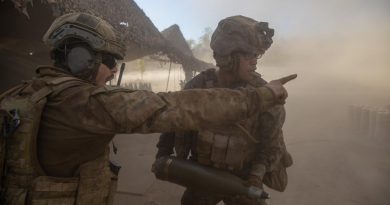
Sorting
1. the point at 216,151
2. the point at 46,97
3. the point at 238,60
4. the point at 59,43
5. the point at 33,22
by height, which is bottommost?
the point at 216,151

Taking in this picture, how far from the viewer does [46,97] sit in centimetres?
164

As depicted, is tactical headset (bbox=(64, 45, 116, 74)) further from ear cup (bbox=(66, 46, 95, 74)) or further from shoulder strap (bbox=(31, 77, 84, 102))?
shoulder strap (bbox=(31, 77, 84, 102))

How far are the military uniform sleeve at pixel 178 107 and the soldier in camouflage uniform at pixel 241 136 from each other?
3.64 ft

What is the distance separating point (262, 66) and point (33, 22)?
43.7 metres

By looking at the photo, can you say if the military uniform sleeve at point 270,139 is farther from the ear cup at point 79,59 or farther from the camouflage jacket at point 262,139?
the ear cup at point 79,59

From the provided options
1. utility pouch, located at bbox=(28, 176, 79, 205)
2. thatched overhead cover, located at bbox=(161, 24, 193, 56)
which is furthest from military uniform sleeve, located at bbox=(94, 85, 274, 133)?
thatched overhead cover, located at bbox=(161, 24, 193, 56)

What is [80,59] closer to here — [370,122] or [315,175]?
[315,175]

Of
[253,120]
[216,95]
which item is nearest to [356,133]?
[253,120]

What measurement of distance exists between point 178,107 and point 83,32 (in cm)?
74

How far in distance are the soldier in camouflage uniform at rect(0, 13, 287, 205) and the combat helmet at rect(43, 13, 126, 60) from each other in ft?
0.68

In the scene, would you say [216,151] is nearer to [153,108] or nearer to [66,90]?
[153,108]

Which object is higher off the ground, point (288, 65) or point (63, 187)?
point (288, 65)

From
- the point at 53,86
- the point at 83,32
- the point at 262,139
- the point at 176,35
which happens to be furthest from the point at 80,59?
the point at 176,35

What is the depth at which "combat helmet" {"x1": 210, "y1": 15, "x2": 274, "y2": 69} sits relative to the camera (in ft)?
9.80
